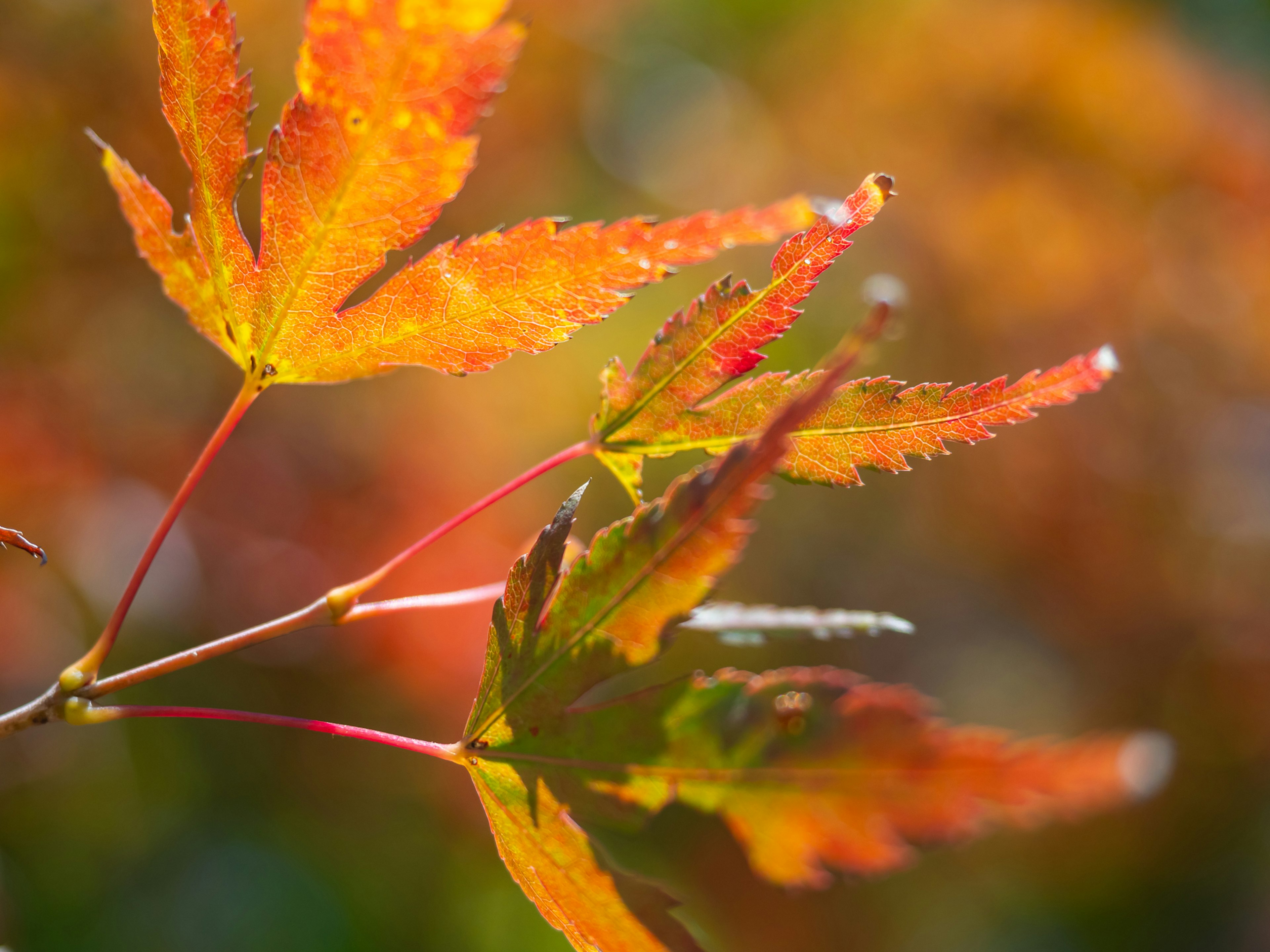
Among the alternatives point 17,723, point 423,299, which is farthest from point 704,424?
point 17,723

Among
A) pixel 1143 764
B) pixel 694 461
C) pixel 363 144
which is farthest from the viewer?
pixel 694 461

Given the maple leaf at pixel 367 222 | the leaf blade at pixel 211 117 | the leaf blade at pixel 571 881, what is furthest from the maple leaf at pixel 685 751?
the leaf blade at pixel 211 117

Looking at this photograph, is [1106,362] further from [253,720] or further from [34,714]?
[34,714]

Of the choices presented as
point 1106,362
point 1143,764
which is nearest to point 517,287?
point 1106,362

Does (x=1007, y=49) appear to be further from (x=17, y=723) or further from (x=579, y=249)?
(x=17, y=723)

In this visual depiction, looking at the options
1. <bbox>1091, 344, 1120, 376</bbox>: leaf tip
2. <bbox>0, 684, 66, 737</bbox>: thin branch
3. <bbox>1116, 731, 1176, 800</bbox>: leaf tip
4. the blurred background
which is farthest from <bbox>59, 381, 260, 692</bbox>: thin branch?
the blurred background
